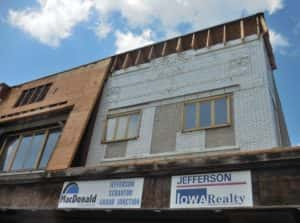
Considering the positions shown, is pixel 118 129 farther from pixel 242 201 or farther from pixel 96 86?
pixel 242 201

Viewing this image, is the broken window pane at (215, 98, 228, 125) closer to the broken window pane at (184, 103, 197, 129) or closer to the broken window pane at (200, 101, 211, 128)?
the broken window pane at (200, 101, 211, 128)

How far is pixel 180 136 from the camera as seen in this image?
9711 mm

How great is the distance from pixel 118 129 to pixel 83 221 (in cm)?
388

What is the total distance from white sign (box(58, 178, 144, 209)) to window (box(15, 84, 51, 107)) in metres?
7.85

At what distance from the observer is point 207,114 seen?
386 inches

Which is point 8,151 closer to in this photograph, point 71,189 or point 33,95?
point 33,95

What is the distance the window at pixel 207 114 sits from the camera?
30.8 ft

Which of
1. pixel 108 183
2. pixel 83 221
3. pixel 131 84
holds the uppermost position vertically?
pixel 131 84

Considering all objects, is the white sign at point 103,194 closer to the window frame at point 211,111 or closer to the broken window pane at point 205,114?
the window frame at point 211,111

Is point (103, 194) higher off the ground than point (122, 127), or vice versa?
point (122, 127)

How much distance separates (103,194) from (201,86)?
18.0ft

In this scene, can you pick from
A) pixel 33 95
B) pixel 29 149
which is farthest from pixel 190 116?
pixel 33 95

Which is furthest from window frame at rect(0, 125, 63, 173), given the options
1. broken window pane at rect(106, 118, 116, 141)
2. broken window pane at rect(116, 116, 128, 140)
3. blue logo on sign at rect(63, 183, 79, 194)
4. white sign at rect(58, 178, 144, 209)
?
white sign at rect(58, 178, 144, 209)

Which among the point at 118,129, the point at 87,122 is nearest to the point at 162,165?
the point at 118,129
